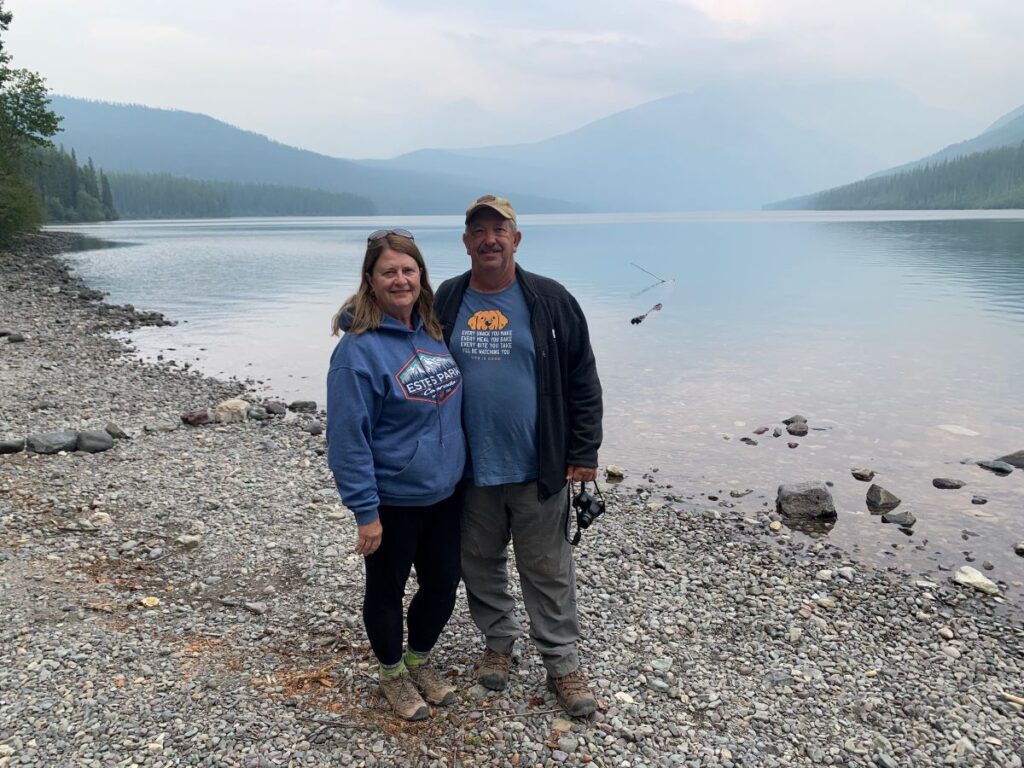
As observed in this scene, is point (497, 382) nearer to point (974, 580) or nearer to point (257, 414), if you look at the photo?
point (974, 580)

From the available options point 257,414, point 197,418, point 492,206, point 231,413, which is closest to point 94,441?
point 197,418

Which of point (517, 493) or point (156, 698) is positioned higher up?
point (517, 493)

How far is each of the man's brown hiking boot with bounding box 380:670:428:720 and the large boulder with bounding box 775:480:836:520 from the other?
6.56 metres

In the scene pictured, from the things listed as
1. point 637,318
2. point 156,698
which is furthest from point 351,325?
point 637,318

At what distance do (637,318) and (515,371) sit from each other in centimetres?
2557

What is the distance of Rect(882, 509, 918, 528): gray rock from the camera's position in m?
9.37

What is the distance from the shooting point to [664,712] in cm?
483

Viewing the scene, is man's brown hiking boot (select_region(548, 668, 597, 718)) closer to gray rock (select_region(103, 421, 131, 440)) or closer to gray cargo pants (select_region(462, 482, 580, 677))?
gray cargo pants (select_region(462, 482, 580, 677))

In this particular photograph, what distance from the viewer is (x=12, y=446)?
9.71m

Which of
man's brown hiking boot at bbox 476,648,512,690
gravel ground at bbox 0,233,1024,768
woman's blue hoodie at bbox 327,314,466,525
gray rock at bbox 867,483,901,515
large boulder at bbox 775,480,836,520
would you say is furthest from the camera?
gray rock at bbox 867,483,901,515

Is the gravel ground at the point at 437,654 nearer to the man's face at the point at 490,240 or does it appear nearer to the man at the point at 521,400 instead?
the man at the point at 521,400

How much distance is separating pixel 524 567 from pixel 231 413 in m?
9.63

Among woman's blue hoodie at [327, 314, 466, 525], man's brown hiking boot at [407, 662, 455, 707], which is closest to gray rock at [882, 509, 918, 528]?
man's brown hiking boot at [407, 662, 455, 707]

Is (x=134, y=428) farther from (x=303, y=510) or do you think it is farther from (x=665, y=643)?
(x=665, y=643)
